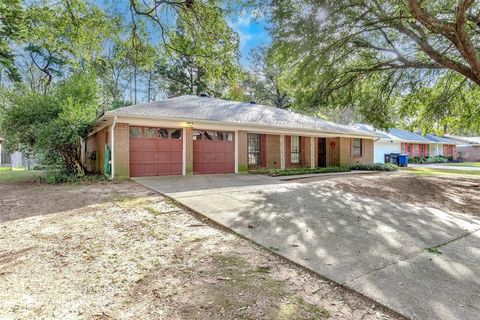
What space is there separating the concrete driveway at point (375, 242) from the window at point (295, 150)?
926cm

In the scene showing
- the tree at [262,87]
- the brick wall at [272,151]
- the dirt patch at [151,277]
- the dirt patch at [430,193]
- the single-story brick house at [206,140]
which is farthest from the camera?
the tree at [262,87]

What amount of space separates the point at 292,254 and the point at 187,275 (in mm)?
1397

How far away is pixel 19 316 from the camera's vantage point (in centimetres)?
226

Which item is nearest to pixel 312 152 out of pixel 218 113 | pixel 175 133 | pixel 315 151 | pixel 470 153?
pixel 315 151

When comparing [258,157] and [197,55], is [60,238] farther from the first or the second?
[258,157]

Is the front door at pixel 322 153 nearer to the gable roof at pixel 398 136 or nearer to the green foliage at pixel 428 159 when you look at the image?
the gable roof at pixel 398 136

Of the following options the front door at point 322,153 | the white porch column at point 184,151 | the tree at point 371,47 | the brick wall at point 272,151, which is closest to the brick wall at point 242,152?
the brick wall at point 272,151

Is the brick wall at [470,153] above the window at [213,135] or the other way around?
the other way around

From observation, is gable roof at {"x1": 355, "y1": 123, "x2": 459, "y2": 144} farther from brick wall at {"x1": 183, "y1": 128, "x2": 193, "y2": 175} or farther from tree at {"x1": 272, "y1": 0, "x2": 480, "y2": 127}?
brick wall at {"x1": 183, "y1": 128, "x2": 193, "y2": 175}

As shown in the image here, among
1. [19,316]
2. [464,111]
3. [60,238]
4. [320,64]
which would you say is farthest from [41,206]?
[464,111]

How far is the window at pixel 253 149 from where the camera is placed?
1477cm

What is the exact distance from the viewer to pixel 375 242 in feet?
13.0

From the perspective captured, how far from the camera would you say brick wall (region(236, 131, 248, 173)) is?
13938 millimetres

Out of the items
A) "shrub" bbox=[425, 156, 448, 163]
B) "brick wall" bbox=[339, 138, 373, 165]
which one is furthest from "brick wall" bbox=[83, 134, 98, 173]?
"shrub" bbox=[425, 156, 448, 163]
